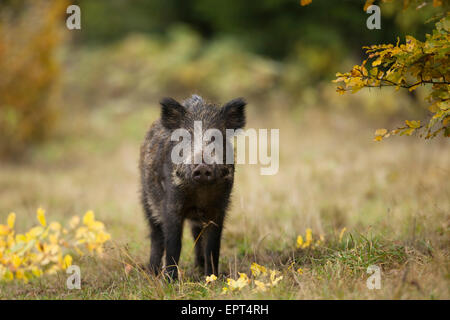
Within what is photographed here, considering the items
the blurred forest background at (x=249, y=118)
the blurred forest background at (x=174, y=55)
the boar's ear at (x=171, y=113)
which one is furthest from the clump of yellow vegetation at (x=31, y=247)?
the blurred forest background at (x=174, y=55)

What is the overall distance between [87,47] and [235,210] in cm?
1513

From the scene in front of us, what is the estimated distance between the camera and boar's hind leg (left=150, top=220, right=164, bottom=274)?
5.30 m

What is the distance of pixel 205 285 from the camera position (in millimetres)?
3852

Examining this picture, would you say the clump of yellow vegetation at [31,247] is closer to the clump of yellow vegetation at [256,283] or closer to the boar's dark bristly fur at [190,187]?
the boar's dark bristly fur at [190,187]

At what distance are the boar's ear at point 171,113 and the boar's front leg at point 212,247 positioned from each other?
1071 millimetres

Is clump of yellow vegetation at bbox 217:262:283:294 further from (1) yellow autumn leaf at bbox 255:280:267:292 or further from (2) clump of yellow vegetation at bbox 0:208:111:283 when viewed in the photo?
(2) clump of yellow vegetation at bbox 0:208:111:283

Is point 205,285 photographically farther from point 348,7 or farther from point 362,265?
point 348,7

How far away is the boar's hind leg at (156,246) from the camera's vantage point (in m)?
5.30

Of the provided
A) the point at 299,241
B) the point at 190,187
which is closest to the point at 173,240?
the point at 190,187

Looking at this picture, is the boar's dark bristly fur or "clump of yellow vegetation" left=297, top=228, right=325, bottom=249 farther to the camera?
"clump of yellow vegetation" left=297, top=228, right=325, bottom=249

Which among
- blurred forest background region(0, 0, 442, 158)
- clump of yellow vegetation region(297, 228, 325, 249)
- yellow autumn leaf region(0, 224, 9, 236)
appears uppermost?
blurred forest background region(0, 0, 442, 158)

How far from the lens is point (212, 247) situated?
462cm

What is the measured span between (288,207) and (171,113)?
327 cm

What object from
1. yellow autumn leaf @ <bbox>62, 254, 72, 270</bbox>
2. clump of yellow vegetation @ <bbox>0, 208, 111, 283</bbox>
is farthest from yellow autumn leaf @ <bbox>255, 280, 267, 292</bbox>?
yellow autumn leaf @ <bbox>62, 254, 72, 270</bbox>
